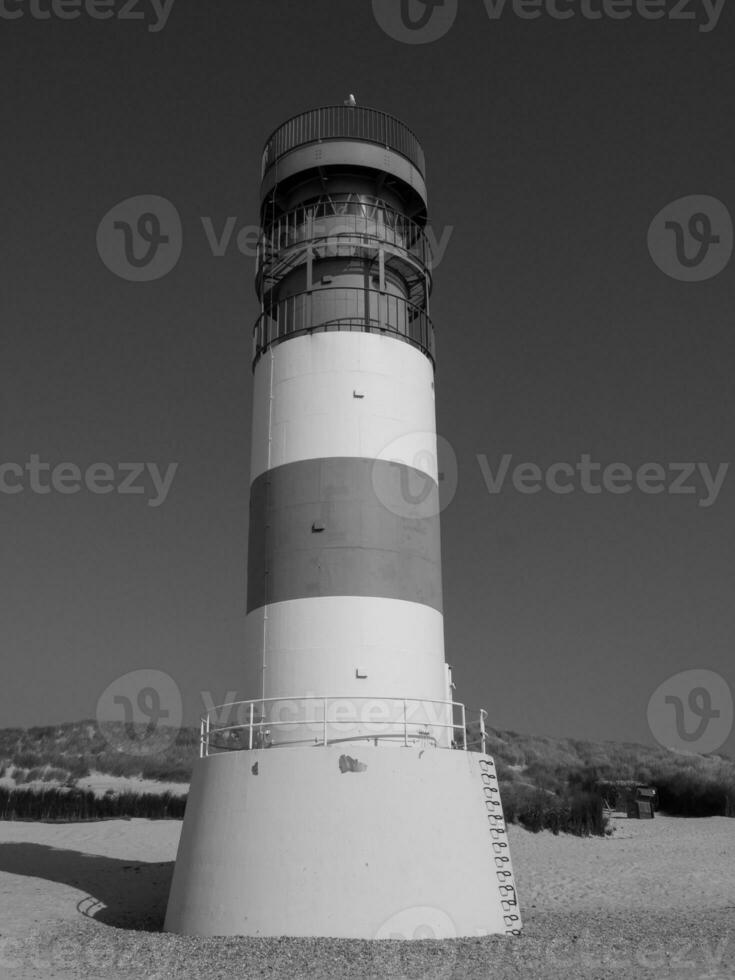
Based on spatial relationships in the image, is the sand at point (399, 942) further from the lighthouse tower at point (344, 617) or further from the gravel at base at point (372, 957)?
the lighthouse tower at point (344, 617)

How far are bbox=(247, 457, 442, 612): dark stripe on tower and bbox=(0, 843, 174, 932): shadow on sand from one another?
5.14 m

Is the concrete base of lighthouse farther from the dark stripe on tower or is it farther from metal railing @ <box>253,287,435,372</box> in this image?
metal railing @ <box>253,287,435,372</box>

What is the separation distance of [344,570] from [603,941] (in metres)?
5.92

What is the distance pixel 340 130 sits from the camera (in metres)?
15.5

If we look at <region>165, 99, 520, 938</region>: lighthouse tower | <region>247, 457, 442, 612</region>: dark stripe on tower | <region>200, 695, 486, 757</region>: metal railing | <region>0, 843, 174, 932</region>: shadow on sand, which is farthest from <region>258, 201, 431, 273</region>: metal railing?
<region>0, 843, 174, 932</region>: shadow on sand

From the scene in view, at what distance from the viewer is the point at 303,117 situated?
15.8 meters

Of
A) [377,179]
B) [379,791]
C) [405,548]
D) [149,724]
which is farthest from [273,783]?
[149,724]

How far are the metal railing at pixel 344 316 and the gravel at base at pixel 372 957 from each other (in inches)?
342

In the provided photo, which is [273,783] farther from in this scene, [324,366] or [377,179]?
[377,179]

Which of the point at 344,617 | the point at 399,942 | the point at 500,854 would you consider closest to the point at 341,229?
the point at 344,617

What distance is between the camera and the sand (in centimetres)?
1039

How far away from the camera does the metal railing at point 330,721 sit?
41.2ft

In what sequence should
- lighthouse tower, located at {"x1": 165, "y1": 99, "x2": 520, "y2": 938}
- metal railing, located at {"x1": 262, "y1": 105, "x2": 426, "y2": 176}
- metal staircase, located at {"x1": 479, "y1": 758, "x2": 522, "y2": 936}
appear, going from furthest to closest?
metal railing, located at {"x1": 262, "y1": 105, "x2": 426, "y2": 176} → metal staircase, located at {"x1": 479, "y1": 758, "x2": 522, "y2": 936} → lighthouse tower, located at {"x1": 165, "y1": 99, "x2": 520, "y2": 938}

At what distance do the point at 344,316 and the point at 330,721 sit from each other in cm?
624
